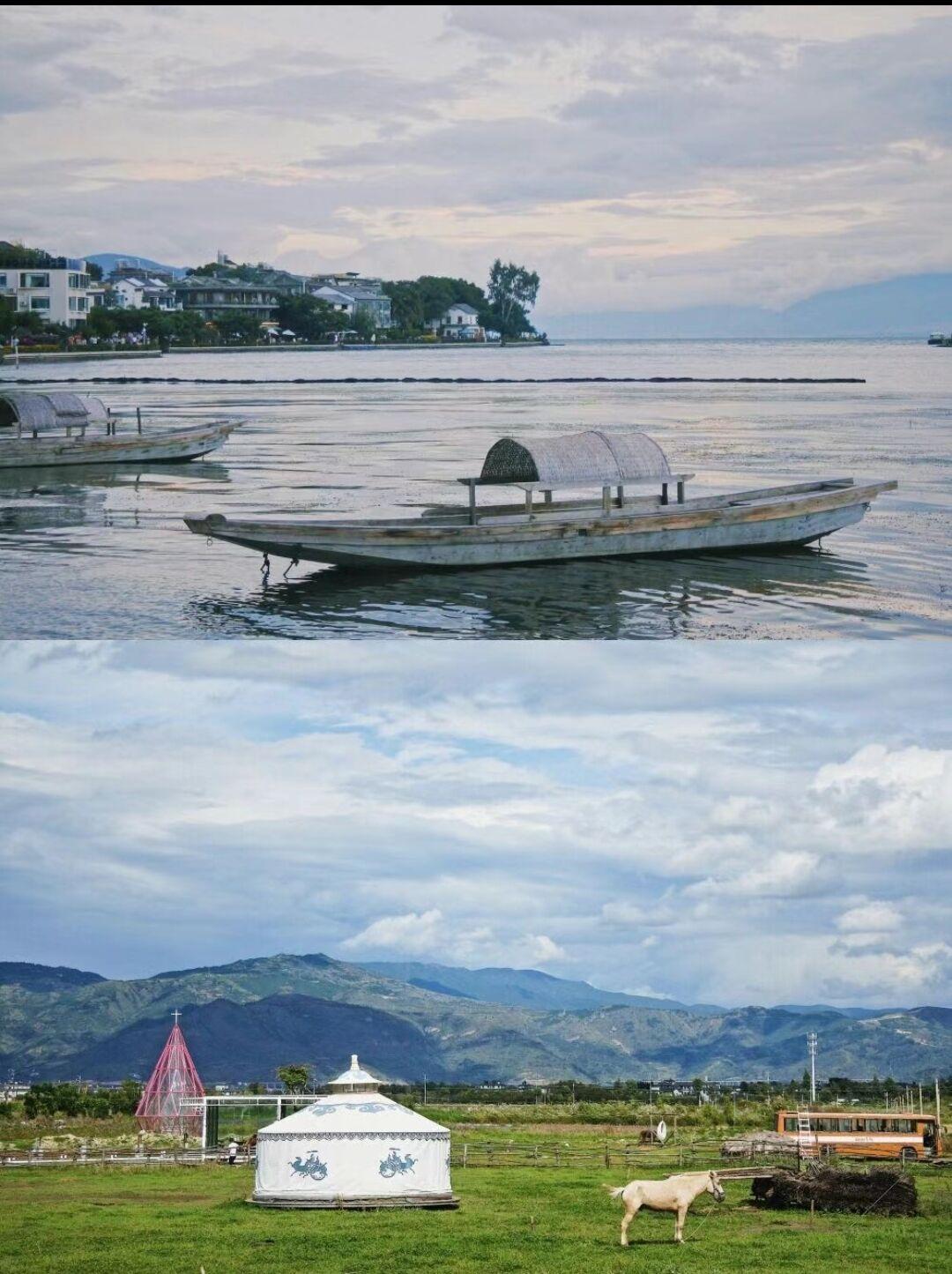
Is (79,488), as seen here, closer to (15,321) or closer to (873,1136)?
(15,321)

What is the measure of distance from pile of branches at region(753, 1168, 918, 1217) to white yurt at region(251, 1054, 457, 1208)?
4040 millimetres

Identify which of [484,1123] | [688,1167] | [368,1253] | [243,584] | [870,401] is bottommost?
[484,1123]

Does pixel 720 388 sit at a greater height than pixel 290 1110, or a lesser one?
greater

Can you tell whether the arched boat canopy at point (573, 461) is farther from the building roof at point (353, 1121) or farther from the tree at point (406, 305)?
the tree at point (406, 305)

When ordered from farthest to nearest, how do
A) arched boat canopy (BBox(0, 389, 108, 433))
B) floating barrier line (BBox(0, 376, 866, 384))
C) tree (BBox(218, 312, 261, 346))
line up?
floating barrier line (BBox(0, 376, 866, 384)), tree (BBox(218, 312, 261, 346)), arched boat canopy (BBox(0, 389, 108, 433))

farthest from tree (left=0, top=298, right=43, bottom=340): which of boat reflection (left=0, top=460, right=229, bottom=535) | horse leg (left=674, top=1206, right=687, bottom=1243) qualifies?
horse leg (left=674, top=1206, right=687, bottom=1243)

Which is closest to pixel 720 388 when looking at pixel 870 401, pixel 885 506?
pixel 870 401

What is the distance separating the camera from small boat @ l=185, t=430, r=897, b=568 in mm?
24062

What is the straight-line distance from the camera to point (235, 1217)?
68.9 ft

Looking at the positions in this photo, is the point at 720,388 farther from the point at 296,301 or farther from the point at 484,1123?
the point at 484,1123

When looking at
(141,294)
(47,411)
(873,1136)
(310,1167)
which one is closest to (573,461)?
(310,1167)

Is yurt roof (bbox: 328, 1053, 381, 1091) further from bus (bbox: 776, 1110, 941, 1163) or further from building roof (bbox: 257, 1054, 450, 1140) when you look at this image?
bus (bbox: 776, 1110, 941, 1163)

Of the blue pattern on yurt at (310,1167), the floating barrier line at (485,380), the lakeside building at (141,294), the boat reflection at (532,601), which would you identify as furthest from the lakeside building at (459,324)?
the blue pattern on yurt at (310,1167)

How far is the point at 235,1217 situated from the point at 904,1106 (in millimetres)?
19892
